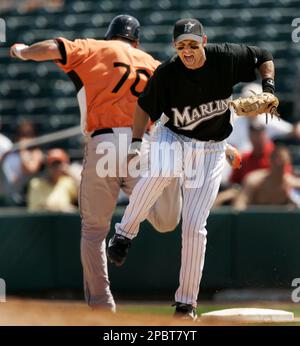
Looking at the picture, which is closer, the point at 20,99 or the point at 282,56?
the point at 282,56

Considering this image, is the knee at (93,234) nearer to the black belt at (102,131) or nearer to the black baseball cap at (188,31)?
the black belt at (102,131)

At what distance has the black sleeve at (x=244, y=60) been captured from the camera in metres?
6.46

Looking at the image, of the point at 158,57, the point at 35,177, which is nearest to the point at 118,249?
the point at 35,177

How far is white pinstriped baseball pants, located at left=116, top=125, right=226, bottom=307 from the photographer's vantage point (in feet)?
21.1

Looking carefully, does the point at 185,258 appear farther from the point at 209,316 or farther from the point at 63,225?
the point at 63,225

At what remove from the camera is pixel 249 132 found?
1061 centimetres

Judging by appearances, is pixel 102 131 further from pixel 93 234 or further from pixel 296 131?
pixel 296 131

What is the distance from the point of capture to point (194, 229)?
6.43m

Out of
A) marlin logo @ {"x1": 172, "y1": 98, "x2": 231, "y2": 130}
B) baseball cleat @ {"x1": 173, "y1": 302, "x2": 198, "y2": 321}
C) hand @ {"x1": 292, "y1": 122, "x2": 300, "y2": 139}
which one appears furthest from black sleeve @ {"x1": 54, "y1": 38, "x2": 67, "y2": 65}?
hand @ {"x1": 292, "y1": 122, "x2": 300, "y2": 139}

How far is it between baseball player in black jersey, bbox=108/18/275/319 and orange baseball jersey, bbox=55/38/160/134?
1.78ft

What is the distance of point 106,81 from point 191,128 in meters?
0.84

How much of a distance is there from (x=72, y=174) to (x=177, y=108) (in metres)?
4.50

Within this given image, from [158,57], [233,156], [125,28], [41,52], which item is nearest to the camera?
[41,52]

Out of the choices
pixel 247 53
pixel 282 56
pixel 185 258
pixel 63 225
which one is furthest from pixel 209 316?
pixel 282 56
